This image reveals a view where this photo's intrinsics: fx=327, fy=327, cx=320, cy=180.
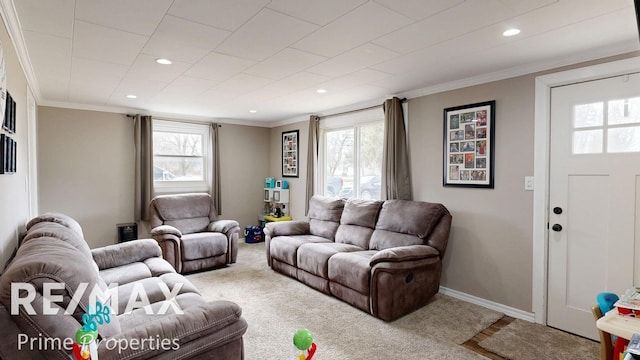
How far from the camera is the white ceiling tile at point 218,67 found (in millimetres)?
2916

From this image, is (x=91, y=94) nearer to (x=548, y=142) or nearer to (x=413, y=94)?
(x=413, y=94)

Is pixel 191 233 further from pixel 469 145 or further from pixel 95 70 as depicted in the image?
pixel 469 145

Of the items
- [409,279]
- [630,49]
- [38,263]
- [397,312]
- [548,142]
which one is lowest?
[397,312]

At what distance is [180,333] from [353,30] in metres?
2.13

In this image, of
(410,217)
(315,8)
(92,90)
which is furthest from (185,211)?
(315,8)

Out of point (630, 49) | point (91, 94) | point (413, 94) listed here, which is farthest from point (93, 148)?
point (630, 49)

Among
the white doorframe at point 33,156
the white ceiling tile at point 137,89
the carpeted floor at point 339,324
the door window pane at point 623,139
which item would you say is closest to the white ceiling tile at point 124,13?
the white ceiling tile at point 137,89

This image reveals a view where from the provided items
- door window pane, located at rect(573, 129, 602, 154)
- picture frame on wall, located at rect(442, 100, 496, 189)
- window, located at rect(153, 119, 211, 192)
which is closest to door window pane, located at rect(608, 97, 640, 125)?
door window pane, located at rect(573, 129, 602, 154)

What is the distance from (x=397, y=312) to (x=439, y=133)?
80.8 inches

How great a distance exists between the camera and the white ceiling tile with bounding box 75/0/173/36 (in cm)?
193

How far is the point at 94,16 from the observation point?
6.88 feet

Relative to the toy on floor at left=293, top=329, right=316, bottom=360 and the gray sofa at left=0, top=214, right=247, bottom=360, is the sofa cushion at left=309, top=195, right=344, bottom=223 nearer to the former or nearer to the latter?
the gray sofa at left=0, top=214, right=247, bottom=360

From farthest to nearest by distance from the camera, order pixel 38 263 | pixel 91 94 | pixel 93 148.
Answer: pixel 93 148, pixel 91 94, pixel 38 263

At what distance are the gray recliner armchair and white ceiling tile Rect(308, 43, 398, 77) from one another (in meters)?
2.83
